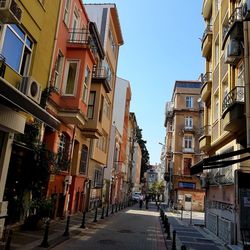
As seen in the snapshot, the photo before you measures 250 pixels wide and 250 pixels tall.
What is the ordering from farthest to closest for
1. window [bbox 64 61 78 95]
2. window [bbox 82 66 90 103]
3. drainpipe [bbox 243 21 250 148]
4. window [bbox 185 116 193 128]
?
window [bbox 185 116 193 128] → window [bbox 82 66 90 103] → window [bbox 64 61 78 95] → drainpipe [bbox 243 21 250 148]

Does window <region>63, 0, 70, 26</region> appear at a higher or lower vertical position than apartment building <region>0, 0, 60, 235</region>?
higher

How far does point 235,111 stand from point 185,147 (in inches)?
1715

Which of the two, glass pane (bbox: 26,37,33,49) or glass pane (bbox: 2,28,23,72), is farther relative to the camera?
glass pane (bbox: 26,37,33,49)

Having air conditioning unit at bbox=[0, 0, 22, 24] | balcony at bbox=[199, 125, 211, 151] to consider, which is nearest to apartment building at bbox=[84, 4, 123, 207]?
balcony at bbox=[199, 125, 211, 151]

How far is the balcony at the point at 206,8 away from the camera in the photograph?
21.9 m

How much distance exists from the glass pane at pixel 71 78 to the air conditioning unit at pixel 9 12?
8155 millimetres

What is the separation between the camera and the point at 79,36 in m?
19.5

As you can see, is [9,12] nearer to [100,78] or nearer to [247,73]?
[247,73]

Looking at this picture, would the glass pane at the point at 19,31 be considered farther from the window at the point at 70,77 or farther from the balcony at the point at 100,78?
the balcony at the point at 100,78

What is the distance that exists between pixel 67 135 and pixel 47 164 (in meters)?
5.45

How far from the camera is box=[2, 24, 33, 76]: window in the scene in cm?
1120

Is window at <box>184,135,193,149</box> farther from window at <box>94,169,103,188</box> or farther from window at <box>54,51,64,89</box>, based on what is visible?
window at <box>54,51,64,89</box>

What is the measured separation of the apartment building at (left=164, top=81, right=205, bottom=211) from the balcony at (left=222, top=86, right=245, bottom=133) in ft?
122

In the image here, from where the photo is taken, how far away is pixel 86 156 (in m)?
24.4
